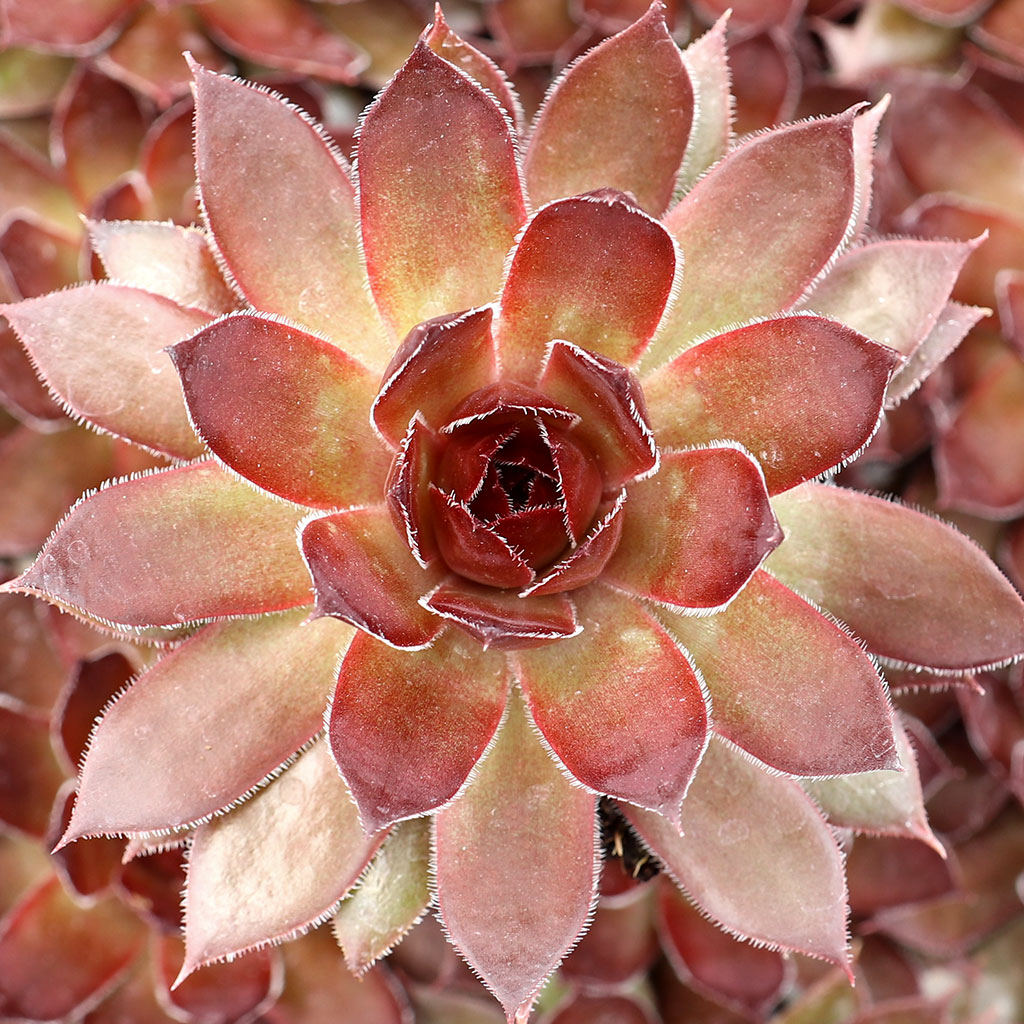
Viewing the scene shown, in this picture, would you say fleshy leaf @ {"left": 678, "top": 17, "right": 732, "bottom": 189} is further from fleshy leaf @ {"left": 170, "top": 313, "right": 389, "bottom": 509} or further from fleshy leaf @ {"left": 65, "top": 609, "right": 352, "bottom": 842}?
fleshy leaf @ {"left": 65, "top": 609, "right": 352, "bottom": 842}

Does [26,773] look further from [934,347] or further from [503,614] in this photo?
[934,347]

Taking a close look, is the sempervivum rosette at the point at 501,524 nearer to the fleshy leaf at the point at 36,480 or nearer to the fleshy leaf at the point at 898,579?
the fleshy leaf at the point at 898,579

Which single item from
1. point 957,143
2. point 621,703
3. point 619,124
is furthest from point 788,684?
point 957,143

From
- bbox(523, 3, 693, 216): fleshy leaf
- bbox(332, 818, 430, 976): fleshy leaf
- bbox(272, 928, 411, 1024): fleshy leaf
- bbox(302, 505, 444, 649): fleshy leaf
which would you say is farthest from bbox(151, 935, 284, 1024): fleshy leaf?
bbox(523, 3, 693, 216): fleshy leaf

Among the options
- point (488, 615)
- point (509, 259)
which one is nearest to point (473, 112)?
point (509, 259)

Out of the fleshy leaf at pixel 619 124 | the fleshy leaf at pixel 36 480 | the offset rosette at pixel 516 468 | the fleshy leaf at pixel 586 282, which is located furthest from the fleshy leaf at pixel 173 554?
the fleshy leaf at pixel 36 480

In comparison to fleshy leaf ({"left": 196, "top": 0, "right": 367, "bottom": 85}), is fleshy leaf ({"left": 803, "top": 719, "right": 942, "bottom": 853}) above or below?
below

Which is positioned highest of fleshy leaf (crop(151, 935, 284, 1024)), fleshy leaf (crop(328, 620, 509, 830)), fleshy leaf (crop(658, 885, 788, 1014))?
fleshy leaf (crop(328, 620, 509, 830))

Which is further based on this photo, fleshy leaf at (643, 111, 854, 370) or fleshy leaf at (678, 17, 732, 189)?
fleshy leaf at (678, 17, 732, 189)
